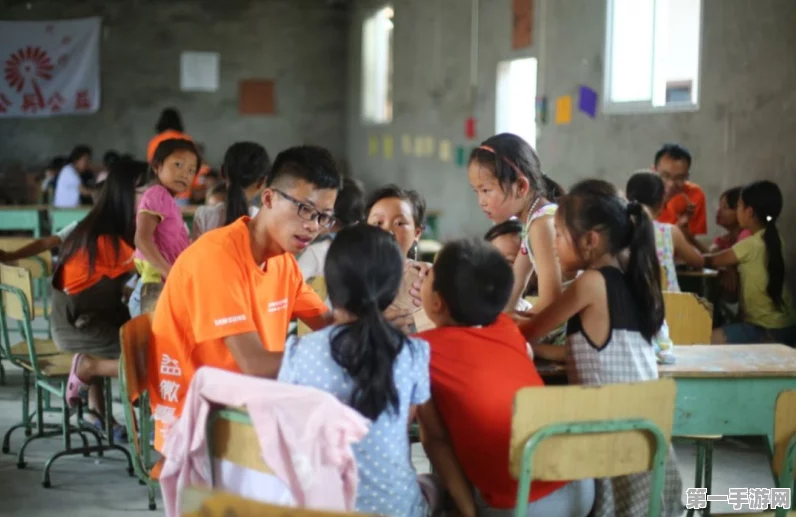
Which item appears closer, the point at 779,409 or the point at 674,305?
the point at 779,409

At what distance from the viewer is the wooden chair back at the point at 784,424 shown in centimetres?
224

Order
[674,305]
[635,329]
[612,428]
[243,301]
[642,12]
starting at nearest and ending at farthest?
[612,428] < [243,301] < [635,329] < [674,305] < [642,12]

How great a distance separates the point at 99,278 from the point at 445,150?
549cm

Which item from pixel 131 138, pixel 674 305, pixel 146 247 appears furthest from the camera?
pixel 131 138

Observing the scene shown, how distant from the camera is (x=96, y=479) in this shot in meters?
4.02

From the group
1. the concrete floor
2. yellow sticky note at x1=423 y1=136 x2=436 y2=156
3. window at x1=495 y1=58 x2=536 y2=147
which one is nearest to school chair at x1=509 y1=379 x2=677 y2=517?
the concrete floor

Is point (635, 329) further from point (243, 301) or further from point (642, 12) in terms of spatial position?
point (642, 12)

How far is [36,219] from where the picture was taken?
869cm

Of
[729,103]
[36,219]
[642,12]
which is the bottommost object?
[36,219]

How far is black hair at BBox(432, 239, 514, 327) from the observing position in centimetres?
226

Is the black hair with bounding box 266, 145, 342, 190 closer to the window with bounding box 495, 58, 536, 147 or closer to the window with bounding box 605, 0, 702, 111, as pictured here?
the window with bounding box 605, 0, 702, 111

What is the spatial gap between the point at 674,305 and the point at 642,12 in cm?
352

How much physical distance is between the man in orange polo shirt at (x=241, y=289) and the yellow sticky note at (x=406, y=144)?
773 centimetres

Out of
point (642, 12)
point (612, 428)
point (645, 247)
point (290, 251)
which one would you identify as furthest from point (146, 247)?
point (642, 12)
